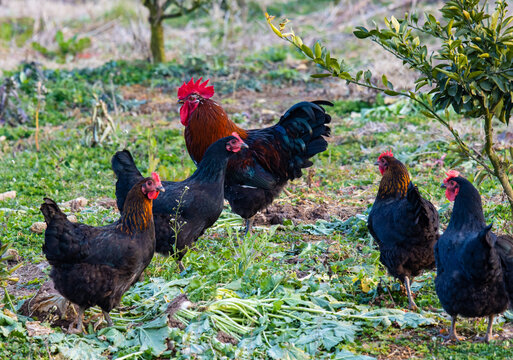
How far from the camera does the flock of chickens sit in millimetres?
4227

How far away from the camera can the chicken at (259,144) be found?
6930mm

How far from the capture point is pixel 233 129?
7.38 meters

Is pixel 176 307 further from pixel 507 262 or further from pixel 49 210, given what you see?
pixel 507 262

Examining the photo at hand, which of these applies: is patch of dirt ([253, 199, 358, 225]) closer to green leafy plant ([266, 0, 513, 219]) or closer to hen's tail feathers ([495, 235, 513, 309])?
green leafy plant ([266, 0, 513, 219])

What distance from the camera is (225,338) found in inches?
173

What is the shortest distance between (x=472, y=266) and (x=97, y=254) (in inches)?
109

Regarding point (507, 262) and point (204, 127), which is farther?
point (204, 127)

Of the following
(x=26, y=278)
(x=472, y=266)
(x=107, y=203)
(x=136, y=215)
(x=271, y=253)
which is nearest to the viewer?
(x=472, y=266)

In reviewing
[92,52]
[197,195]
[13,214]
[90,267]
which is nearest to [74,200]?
[13,214]

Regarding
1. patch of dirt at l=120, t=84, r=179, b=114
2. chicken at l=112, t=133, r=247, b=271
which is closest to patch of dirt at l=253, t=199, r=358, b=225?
chicken at l=112, t=133, r=247, b=271

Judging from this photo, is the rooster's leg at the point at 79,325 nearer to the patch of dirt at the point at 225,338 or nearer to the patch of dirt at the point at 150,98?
the patch of dirt at the point at 225,338

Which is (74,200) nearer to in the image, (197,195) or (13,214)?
(13,214)

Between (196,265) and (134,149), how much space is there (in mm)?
4569

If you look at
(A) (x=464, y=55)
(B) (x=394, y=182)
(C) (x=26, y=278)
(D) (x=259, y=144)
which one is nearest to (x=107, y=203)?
(C) (x=26, y=278)
